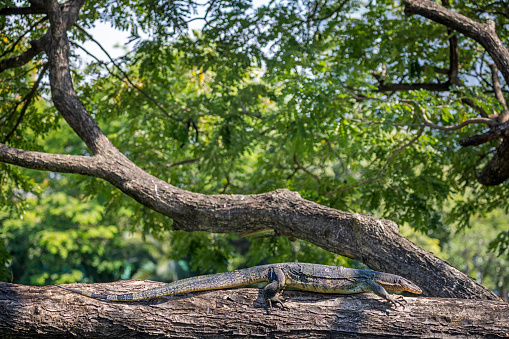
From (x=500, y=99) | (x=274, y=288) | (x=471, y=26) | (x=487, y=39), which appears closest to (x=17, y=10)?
(x=274, y=288)

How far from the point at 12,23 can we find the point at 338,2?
555 cm

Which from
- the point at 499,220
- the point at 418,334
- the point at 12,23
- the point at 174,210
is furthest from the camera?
the point at 499,220

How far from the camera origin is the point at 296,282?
3.52m

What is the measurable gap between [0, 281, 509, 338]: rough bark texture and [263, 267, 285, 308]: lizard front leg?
7cm

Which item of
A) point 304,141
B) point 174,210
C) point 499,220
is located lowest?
point 174,210

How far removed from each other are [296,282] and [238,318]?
555 mm

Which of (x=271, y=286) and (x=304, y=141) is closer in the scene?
(x=271, y=286)

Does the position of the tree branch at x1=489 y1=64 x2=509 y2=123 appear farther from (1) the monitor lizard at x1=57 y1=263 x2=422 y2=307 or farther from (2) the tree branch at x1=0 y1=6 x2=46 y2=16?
(2) the tree branch at x1=0 y1=6 x2=46 y2=16

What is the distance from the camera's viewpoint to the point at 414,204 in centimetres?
763

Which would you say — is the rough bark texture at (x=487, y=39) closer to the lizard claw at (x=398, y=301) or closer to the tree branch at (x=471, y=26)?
the tree branch at (x=471, y=26)

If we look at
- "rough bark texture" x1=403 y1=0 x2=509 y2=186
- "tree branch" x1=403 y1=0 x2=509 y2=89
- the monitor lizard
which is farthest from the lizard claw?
"tree branch" x1=403 y1=0 x2=509 y2=89

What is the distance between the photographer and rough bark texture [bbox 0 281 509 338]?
10.4 feet

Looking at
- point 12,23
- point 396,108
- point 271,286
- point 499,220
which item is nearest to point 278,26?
point 396,108

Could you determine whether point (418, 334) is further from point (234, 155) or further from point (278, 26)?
point (278, 26)
